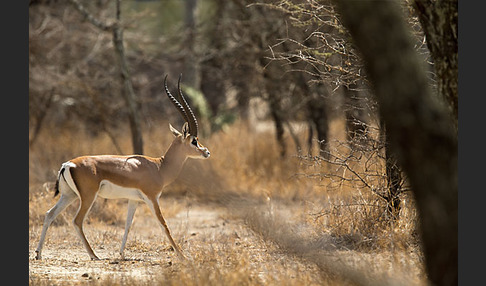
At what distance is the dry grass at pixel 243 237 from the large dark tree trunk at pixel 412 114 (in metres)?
0.70

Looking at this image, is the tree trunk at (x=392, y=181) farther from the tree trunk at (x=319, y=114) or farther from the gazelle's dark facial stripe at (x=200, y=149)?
the tree trunk at (x=319, y=114)

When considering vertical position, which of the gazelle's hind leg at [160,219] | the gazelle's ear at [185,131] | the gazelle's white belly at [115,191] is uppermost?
the gazelle's ear at [185,131]

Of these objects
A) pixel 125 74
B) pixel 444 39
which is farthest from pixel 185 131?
pixel 444 39

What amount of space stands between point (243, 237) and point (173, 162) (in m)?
1.44

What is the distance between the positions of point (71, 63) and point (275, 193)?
27.3 feet

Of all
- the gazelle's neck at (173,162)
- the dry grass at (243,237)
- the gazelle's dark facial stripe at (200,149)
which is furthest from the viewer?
the gazelle's dark facial stripe at (200,149)

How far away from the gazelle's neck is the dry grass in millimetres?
428

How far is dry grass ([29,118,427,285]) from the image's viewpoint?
201 inches

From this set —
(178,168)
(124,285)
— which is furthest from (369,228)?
(124,285)

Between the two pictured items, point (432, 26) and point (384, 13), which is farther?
point (432, 26)

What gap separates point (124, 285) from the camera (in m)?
6.30

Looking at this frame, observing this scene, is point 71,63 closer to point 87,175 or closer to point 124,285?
point 87,175

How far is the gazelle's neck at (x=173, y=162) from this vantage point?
29.1 feet

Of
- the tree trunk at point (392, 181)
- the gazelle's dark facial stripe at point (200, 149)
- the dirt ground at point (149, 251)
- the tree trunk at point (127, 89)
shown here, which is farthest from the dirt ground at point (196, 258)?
the tree trunk at point (127, 89)
